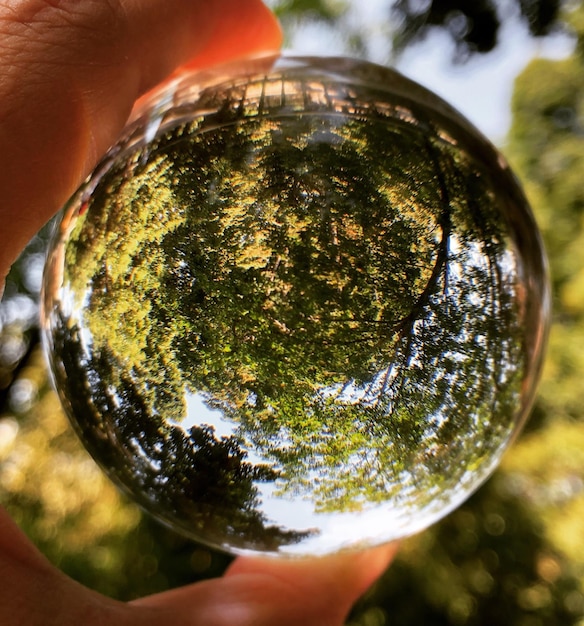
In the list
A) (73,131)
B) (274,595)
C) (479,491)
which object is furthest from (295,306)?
(479,491)

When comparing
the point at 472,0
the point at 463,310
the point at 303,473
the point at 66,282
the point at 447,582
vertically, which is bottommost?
the point at 447,582

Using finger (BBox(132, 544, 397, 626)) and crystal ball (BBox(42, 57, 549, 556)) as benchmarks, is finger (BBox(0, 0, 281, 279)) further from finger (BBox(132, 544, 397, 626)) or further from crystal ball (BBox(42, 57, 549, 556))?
finger (BBox(132, 544, 397, 626))

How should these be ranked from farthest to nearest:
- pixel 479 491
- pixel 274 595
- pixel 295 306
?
pixel 479 491 → pixel 274 595 → pixel 295 306

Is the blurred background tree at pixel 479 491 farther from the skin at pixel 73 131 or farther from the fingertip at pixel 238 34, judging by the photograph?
the skin at pixel 73 131

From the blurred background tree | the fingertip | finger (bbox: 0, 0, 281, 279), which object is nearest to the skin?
finger (bbox: 0, 0, 281, 279)

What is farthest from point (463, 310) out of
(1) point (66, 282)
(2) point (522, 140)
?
(2) point (522, 140)

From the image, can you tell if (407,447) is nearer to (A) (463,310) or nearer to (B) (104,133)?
(A) (463,310)

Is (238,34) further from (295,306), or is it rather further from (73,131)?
(295,306)
